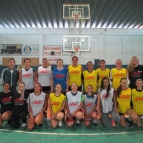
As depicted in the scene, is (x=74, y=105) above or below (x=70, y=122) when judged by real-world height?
above

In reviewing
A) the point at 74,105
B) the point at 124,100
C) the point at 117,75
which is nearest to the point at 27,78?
the point at 74,105

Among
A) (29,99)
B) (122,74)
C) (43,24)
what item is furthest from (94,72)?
(43,24)

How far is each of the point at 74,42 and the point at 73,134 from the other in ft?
32.6

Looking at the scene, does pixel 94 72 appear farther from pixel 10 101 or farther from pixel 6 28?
pixel 6 28

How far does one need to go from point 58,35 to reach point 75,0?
260 inches

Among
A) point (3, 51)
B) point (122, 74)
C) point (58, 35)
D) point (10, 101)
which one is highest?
point (58, 35)

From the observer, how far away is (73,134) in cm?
351

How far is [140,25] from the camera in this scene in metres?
14.7

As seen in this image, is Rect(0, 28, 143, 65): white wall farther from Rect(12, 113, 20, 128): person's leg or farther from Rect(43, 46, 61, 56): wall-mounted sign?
Rect(12, 113, 20, 128): person's leg

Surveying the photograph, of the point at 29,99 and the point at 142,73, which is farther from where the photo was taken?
the point at 142,73

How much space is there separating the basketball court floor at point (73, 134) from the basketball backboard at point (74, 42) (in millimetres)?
9307

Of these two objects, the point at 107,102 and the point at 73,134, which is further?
the point at 107,102

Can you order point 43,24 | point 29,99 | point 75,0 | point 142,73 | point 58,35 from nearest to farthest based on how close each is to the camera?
point 29,99 < point 142,73 < point 75,0 < point 43,24 < point 58,35

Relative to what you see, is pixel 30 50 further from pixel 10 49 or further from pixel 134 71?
pixel 134 71
